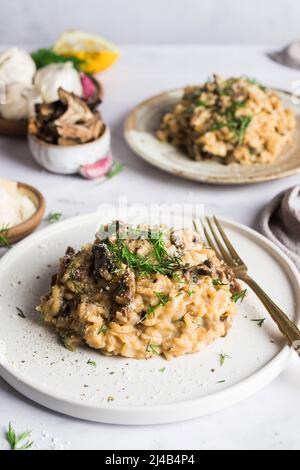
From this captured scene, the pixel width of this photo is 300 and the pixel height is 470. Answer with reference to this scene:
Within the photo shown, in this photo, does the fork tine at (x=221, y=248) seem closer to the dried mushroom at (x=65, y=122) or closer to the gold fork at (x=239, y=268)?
the gold fork at (x=239, y=268)

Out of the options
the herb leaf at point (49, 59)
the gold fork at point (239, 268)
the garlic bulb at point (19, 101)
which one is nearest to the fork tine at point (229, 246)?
the gold fork at point (239, 268)

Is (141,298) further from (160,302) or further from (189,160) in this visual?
(189,160)

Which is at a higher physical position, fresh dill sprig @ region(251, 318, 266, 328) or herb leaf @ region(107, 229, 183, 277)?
herb leaf @ region(107, 229, 183, 277)

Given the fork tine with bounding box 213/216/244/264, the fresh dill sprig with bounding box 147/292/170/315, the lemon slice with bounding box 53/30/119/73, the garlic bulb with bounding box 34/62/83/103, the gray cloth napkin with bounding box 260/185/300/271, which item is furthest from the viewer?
the lemon slice with bounding box 53/30/119/73

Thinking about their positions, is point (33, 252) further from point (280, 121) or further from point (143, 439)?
point (280, 121)

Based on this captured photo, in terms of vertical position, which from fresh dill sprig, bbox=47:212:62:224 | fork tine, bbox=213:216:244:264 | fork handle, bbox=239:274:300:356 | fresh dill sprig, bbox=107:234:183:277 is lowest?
fresh dill sprig, bbox=47:212:62:224

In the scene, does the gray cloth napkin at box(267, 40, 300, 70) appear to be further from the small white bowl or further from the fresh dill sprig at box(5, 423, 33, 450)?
the fresh dill sprig at box(5, 423, 33, 450)

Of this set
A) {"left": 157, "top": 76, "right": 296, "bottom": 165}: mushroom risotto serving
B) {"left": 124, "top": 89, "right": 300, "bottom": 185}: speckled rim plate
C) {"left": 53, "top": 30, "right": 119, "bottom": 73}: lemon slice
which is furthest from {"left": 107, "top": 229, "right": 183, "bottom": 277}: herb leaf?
{"left": 53, "top": 30, "right": 119, "bottom": 73}: lemon slice
